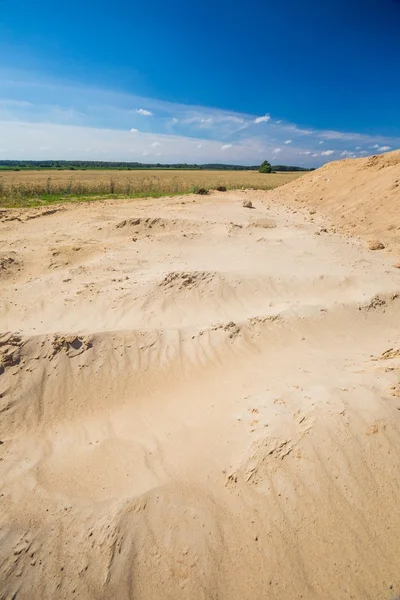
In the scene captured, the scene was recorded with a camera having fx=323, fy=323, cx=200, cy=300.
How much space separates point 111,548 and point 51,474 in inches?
44.7

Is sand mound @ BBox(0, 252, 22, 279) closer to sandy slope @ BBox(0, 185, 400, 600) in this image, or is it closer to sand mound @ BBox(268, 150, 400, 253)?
sandy slope @ BBox(0, 185, 400, 600)

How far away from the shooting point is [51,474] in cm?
341

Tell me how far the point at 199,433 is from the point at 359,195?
15.4 meters

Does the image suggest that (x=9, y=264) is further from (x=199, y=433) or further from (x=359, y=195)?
(x=359, y=195)

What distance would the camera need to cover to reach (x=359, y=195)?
50.8 ft

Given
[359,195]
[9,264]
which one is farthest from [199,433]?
[359,195]

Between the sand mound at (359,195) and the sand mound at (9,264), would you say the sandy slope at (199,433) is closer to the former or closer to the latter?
the sand mound at (9,264)

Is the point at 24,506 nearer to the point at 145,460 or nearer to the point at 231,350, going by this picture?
the point at 145,460

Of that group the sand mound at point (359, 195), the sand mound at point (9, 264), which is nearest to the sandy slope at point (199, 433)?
the sand mound at point (9, 264)

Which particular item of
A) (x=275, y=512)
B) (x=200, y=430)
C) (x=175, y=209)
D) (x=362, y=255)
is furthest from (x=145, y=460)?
(x=175, y=209)

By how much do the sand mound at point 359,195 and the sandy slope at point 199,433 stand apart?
519 centimetres

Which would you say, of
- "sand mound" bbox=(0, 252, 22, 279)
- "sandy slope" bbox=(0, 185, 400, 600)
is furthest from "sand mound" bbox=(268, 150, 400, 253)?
"sand mound" bbox=(0, 252, 22, 279)

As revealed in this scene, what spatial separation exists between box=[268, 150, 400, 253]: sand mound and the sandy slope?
5186mm

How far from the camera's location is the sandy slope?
101 inches
